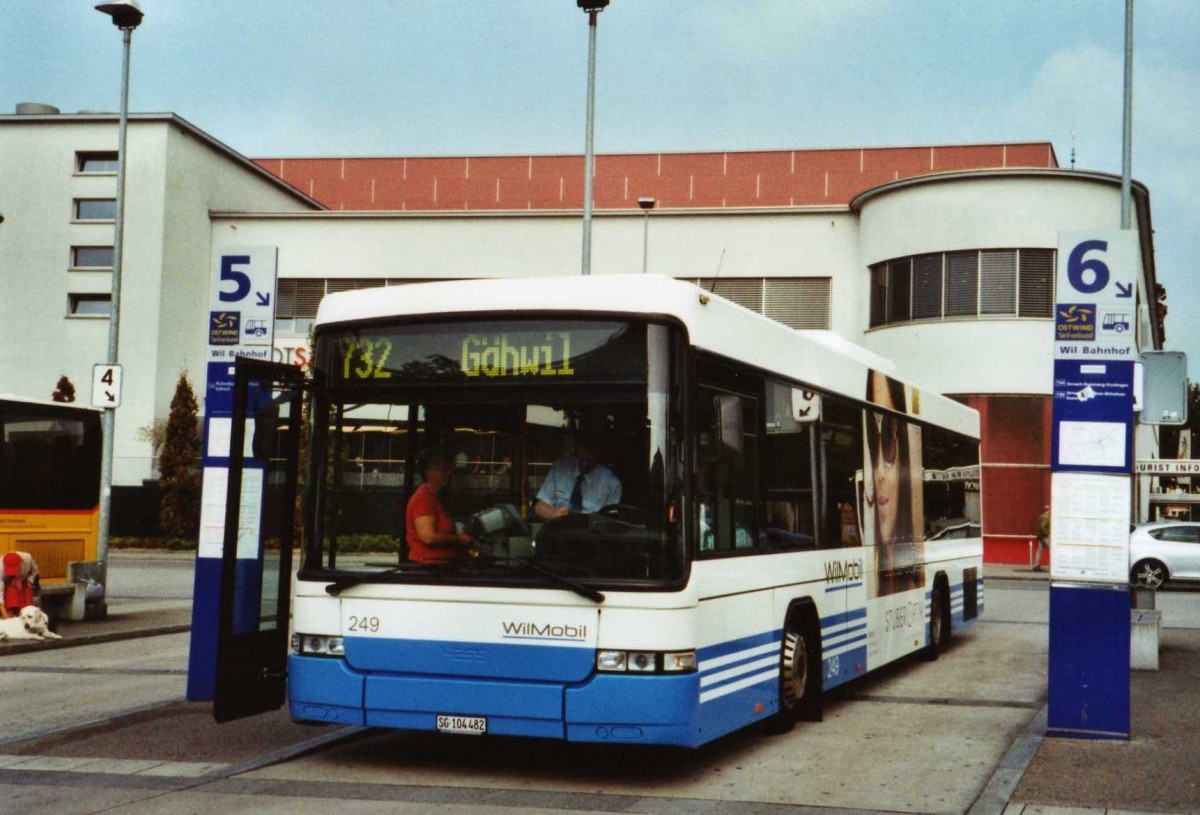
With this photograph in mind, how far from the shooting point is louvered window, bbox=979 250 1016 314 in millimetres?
35625

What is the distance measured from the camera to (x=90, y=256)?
44031 millimetres

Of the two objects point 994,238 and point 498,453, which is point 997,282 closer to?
point 994,238

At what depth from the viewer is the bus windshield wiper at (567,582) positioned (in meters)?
7.65

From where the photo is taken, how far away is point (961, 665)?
14.5m

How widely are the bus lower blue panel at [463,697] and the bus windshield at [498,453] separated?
0.57 meters

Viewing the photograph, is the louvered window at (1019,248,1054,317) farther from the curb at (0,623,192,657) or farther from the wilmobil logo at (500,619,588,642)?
the wilmobil logo at (500,619,588,642)

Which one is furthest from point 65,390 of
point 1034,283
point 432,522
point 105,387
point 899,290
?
point 432,522

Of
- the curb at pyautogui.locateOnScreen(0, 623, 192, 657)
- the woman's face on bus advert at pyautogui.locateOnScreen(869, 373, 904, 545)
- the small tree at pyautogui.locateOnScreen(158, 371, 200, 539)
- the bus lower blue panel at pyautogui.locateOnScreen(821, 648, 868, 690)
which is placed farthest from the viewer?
the small tree at pyautogui.locateOnScreen(158, 371, 200, 539)

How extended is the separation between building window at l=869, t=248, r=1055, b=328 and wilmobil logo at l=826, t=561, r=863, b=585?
2533 cm

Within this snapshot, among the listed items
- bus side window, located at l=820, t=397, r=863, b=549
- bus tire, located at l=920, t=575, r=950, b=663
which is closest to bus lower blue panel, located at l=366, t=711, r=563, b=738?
bus side window, located at l=820, t=397, r=863, b=549

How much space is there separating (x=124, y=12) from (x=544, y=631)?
14.9m

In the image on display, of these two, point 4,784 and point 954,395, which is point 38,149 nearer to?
point 954,395

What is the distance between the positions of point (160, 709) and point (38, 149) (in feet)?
124

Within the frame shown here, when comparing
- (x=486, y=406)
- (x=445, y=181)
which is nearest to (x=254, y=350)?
(x=486, y=406)
